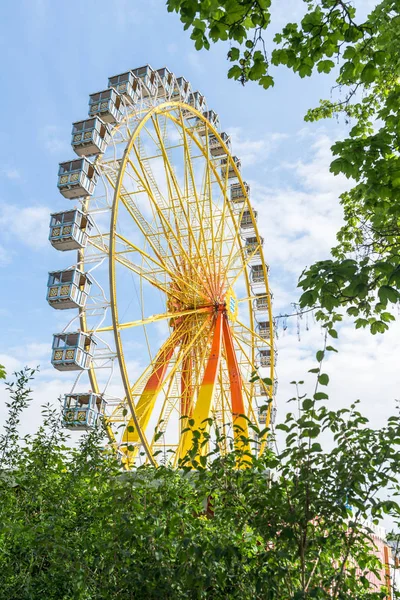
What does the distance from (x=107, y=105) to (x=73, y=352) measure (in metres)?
7.13

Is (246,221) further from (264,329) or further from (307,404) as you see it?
(307,404)

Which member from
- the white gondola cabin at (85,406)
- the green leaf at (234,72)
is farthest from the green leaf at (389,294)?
the white gondola cabin at (85,406)

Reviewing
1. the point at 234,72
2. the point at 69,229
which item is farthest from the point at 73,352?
the point at 234,72

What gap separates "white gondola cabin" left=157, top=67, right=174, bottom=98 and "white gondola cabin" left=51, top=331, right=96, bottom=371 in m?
8.27

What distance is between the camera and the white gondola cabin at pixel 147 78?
1767 centimetres

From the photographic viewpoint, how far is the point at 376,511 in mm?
2973

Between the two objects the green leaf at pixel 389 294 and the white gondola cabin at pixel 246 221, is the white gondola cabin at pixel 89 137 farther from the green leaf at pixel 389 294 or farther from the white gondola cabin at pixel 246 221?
the green leaf at pixel 389 294

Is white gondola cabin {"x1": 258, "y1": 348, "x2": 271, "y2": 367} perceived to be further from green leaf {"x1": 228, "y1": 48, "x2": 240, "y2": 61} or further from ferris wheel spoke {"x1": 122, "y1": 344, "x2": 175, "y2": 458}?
green leaf {"x1": 228, "y1": 48, "x2": 240, "y2": 61}

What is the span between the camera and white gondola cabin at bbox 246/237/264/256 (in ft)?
67.7

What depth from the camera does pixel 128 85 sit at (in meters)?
17.2

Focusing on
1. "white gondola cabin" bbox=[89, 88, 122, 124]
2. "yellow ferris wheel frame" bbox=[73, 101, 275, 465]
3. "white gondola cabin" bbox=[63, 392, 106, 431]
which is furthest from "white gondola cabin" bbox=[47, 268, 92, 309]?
"white gondola cabin" bbox=[89, 88, 122, 124]

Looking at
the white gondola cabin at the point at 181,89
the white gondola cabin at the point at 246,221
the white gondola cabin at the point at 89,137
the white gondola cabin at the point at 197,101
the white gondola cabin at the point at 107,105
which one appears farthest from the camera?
the white gondola cabin at the point at 246,221

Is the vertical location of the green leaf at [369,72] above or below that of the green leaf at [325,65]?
below

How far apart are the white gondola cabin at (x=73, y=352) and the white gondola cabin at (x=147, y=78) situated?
7953 millimetres
